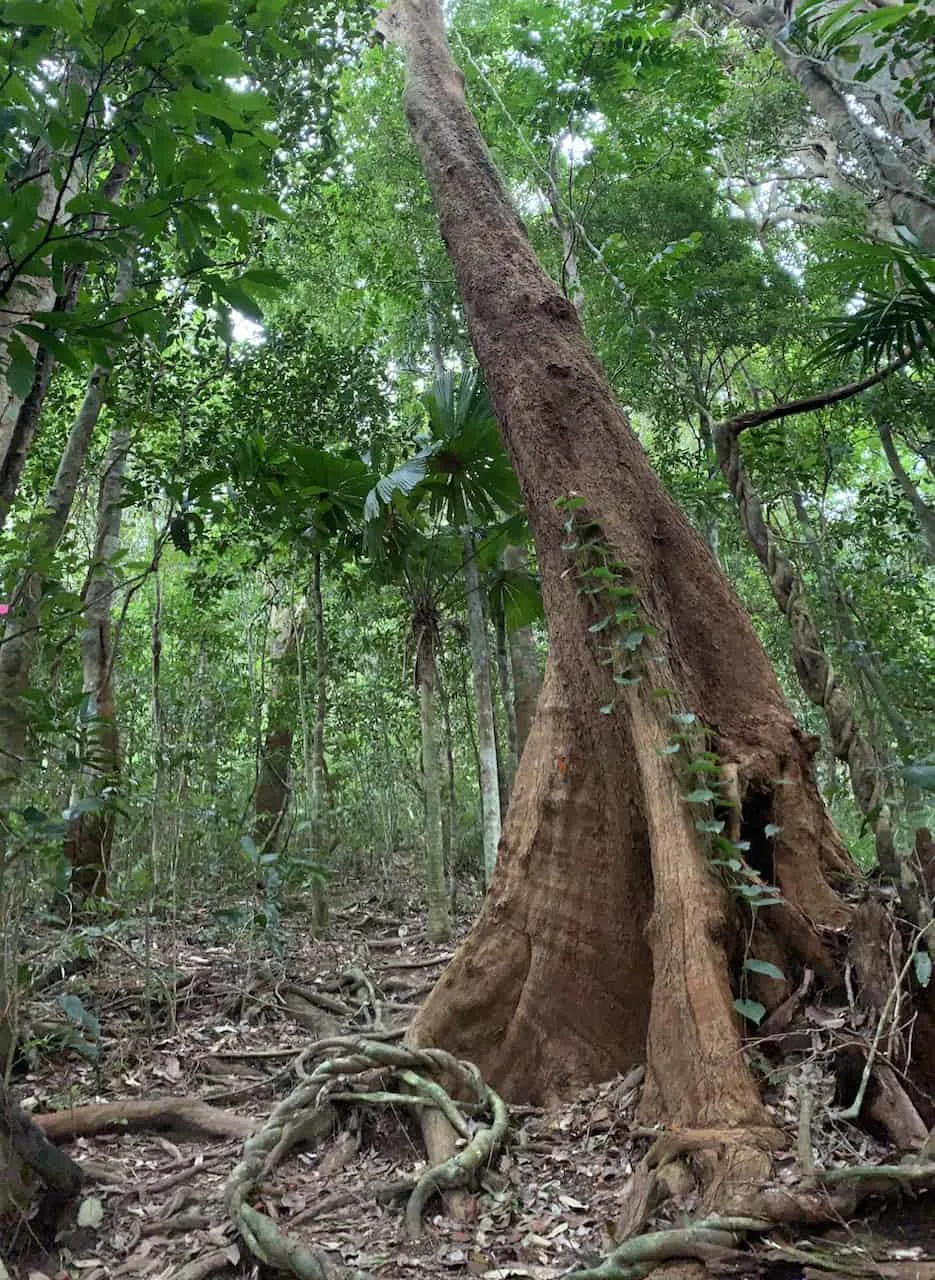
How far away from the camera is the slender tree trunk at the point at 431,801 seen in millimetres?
7234

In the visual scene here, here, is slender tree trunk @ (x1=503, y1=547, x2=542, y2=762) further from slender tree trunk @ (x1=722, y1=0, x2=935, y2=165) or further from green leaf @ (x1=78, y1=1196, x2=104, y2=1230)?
green leaf @ (x1=78, y1=1196, x2=104, y2=1230)

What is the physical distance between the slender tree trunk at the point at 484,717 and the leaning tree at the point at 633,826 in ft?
9.63

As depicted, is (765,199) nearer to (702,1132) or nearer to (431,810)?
(431,810)

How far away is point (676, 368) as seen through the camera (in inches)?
360

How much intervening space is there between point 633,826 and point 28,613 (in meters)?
2.34

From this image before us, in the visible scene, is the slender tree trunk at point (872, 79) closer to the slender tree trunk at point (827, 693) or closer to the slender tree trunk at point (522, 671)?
the slender tree trunk at point (827, 693)

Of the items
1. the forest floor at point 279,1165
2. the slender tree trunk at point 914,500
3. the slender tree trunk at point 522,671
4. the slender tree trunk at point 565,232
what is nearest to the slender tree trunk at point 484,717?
the slender tree trunk at point 522,671

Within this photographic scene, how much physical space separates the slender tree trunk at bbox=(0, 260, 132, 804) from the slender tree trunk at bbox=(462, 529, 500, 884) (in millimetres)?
3229

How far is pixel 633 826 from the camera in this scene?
3.43m

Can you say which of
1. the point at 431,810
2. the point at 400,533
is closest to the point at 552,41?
the point at 400,533

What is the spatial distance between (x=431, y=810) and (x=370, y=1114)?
13.2ft

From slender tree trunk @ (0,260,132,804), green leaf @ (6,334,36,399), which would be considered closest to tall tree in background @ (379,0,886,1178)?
slender tree trunk @ (0,260,132,804)

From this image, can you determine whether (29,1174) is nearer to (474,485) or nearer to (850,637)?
(474,485)

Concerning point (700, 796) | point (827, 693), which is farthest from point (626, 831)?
point (827, 693)
